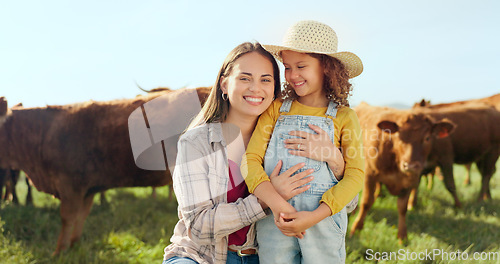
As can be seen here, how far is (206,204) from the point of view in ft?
7.08

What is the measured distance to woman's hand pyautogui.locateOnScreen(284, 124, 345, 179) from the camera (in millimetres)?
2211

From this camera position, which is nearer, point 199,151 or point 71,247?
point 199,151

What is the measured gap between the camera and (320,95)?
2.51 m

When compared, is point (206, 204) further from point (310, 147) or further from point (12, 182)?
point (12, 182)

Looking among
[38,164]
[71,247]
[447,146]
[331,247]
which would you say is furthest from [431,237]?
[38,164]


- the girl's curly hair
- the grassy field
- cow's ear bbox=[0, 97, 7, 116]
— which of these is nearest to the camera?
the girl's curly hair

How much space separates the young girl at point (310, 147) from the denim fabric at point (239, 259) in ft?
0.44

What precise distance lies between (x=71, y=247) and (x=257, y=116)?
3.63m

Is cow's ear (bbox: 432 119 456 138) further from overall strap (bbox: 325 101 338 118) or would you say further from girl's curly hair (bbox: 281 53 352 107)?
overall strap (bbox: 325 101 338 118)

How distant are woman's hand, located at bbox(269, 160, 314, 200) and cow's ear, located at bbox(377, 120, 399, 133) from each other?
10.7ft

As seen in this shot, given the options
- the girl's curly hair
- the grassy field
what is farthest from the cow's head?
the girl's curly hair

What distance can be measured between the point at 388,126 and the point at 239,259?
3571 mm

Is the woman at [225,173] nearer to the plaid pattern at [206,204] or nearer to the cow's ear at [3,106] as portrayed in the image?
the plaid pattern at [206,204]

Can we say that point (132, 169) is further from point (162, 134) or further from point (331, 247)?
point (331, 247)
